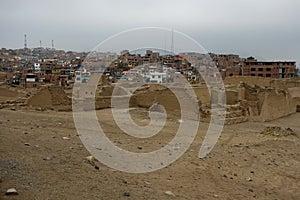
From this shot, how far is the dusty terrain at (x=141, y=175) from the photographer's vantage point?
16.1ft

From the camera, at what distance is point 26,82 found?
112ft

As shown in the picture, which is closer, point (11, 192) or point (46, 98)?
point (11, 192)

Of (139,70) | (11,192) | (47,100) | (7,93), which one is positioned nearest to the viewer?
(11,192)

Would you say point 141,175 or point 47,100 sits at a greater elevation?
point 47,100

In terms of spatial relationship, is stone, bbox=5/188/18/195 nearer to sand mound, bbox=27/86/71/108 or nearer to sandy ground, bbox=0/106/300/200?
sandy ground, bbox=0/106/300/200

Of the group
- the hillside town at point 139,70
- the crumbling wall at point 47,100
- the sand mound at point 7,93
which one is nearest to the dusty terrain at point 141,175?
the crumbling wall at point 47,100

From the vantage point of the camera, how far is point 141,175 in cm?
614

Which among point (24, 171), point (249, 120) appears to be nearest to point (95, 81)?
point (249, 120)

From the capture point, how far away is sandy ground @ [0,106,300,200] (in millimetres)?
4891

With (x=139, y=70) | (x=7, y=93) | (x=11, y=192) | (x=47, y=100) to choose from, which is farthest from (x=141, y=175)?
(x=139, y=70)

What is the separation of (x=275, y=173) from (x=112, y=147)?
354cm

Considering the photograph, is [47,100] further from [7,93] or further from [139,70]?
[139,70]

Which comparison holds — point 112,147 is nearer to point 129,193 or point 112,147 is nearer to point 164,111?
point 129,193

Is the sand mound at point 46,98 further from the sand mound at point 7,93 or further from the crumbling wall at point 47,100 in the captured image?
the sand mound at point 7,93
